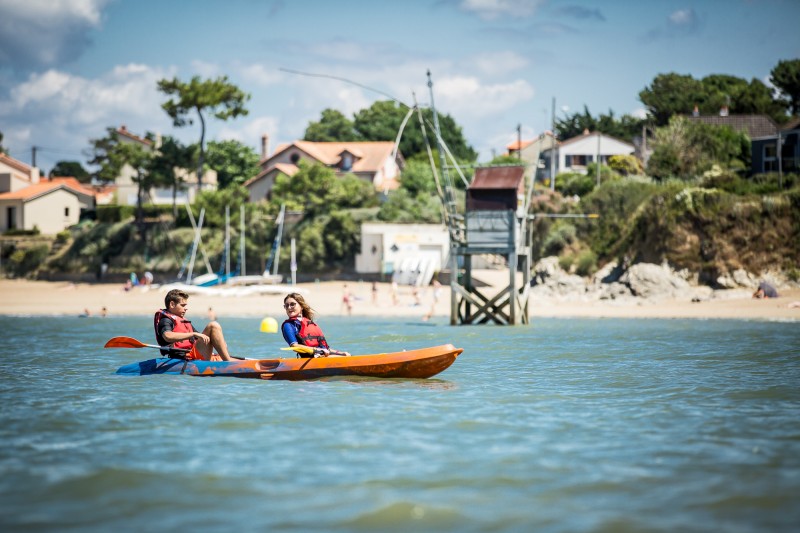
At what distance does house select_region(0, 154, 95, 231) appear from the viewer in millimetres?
68688

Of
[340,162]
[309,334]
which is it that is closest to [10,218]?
[340,162]

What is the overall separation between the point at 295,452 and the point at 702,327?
23.8m

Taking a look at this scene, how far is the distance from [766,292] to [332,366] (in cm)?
2615

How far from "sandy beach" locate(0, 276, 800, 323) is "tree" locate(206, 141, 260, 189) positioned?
2465cm

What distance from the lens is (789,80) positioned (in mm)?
78875

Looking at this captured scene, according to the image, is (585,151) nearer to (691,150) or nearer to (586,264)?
(691,150)

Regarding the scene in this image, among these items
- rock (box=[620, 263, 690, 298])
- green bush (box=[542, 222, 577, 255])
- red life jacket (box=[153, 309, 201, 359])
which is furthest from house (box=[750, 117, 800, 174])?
red life jacket (box=[153, 309, 201, 359])

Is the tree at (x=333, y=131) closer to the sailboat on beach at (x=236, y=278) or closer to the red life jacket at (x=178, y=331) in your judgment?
the sailboat on beach at (x=236, y=278)

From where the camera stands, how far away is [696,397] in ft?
49.6

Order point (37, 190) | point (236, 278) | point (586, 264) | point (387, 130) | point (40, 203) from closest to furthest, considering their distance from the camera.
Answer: point (586, 264), point (236, 278), point (40, 203), point (37, 190), point (387, 130)

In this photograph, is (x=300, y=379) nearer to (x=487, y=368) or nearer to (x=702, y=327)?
(x=487, y=368)

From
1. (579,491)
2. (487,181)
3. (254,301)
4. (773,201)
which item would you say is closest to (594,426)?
(579,491)

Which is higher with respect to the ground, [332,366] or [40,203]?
[40,203]

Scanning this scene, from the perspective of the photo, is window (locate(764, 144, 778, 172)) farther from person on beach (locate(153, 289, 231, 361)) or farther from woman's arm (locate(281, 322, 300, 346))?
person on beach (locate(153, 289, 231, 361))
